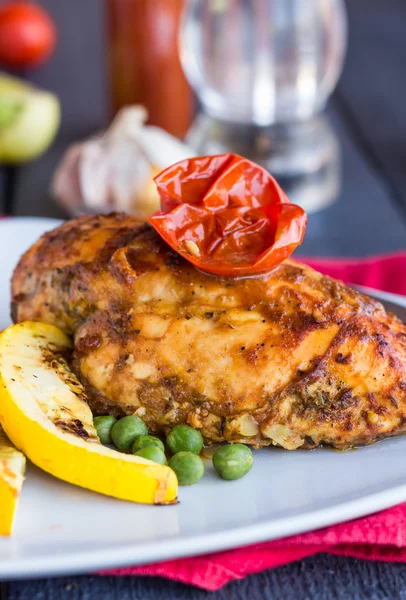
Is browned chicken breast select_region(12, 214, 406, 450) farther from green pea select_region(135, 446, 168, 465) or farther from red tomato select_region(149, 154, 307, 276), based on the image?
green pea select_region(135, 446, 168, 465)

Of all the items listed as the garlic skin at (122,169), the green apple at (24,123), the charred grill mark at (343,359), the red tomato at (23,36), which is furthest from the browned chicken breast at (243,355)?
the red tomato at (23,36)

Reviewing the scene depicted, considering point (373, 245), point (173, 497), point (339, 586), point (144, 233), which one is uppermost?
point (144, 233)

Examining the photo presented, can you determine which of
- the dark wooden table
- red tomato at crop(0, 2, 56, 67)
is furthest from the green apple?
red tomato at crop(0, 2, 56, 67)

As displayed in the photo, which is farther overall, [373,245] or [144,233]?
[373,245]

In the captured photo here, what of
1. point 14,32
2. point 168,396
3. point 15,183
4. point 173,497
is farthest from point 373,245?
point 14,32

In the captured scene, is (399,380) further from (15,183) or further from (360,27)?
(360,27)

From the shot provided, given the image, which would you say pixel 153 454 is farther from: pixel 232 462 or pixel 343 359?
pixel 343 359
